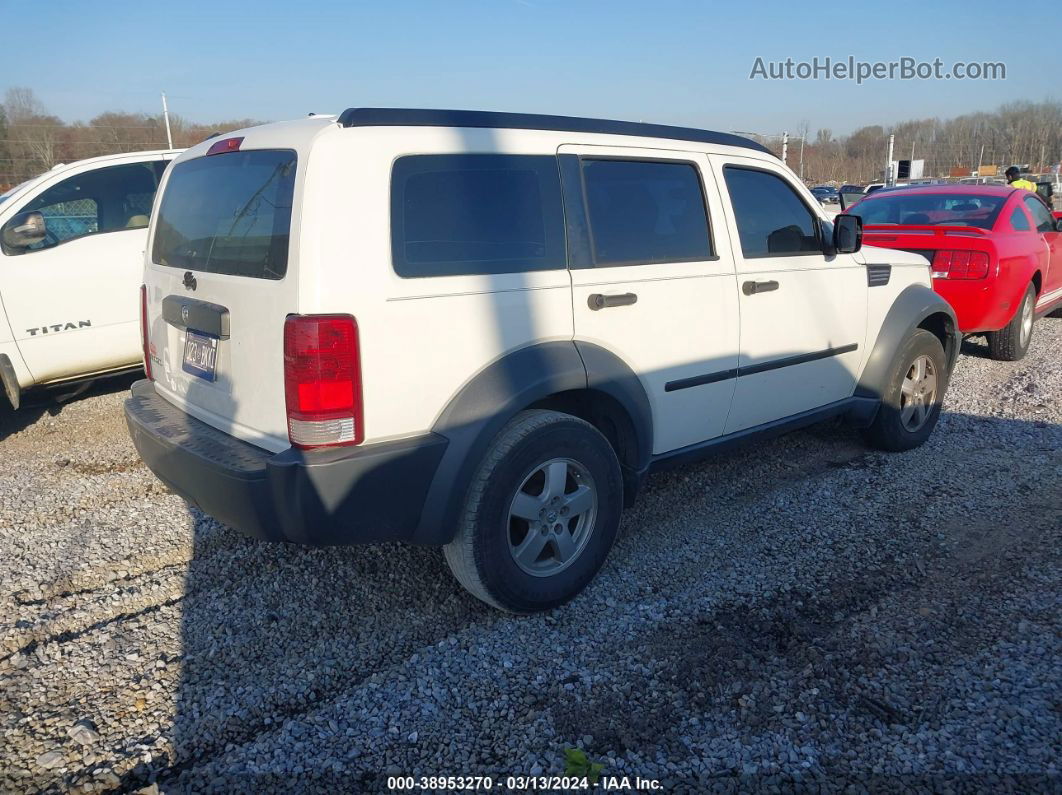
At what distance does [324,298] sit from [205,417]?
0.97m

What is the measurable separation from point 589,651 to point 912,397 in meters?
3.15

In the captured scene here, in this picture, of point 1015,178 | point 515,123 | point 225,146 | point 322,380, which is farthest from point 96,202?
point 1015,178

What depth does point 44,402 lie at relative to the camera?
19.7 ft

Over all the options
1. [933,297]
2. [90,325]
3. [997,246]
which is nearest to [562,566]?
[933,297]

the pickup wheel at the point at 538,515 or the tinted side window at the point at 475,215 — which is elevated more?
the tinted side window at the point at 475,215

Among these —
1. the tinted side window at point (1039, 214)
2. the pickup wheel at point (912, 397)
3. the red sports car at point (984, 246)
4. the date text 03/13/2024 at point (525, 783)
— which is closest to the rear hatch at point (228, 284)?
the date text 03/13/2024 at point (525, 783)

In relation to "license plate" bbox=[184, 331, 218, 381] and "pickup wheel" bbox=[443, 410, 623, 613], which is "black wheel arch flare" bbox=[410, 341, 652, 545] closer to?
"pickup wheel" bbox=[443, 410, 623, 613]

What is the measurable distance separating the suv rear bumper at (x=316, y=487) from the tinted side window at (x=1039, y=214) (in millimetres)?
7441

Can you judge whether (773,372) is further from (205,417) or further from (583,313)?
(205,417)

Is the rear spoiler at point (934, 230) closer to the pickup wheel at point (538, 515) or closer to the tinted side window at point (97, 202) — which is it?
the pickup wheel at point (538, 515)

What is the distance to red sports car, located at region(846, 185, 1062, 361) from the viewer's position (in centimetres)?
671

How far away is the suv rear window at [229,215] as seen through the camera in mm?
2752

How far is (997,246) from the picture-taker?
6.68 m

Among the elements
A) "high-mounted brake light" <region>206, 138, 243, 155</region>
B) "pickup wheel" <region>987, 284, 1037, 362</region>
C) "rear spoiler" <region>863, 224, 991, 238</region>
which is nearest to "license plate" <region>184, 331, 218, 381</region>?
"high-mounted brake light" <region>206, 138, 243, 155</region>
